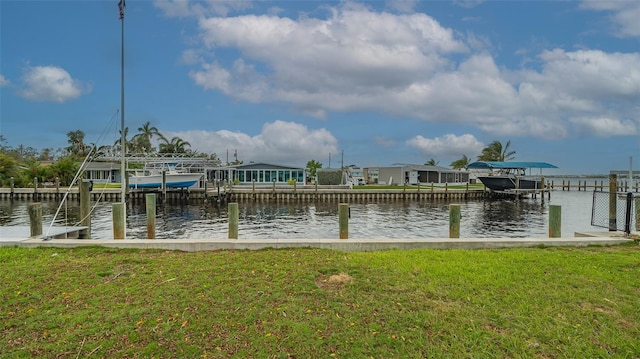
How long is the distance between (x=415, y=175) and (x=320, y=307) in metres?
57.5

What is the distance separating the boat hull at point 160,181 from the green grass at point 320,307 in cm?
3422

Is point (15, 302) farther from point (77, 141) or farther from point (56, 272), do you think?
point (77, 141)

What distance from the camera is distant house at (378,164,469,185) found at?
60.1 metres

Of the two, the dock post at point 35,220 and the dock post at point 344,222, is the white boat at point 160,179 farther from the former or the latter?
the dock post at point 344,222

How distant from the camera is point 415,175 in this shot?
60.4m

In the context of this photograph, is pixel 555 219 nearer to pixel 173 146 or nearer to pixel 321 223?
pixel 321 223

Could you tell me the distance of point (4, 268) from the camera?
6590 mm

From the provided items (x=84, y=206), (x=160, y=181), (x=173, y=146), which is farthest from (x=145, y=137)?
(x=84, y=206)

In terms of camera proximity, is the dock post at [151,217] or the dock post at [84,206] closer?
the dock post at [84,206]

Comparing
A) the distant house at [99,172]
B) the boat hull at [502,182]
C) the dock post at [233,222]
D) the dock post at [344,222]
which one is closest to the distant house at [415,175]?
the boat hull at [502,182]

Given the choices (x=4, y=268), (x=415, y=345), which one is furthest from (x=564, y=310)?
(x=4, y=268)

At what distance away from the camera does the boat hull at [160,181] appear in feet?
130

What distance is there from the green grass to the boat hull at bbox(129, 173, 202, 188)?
3422 cm

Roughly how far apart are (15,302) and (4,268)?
2.03m
